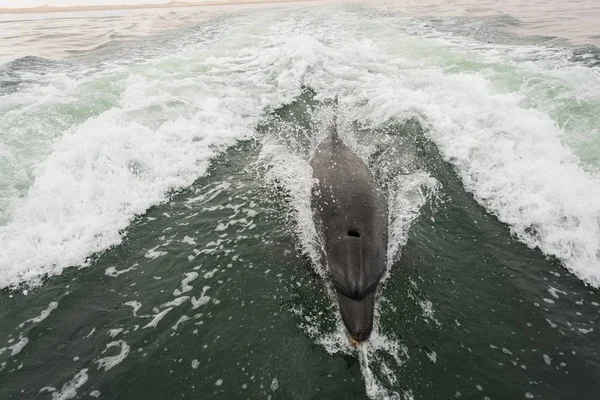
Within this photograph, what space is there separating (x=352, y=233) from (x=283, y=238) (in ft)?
6.21

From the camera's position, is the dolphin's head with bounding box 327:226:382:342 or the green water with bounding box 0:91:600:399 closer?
the green water with bounding box 0:91:600:399

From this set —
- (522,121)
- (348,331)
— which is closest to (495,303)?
(348,331)

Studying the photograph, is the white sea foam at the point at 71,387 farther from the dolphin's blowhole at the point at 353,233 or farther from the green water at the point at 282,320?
the dolphin's blowhole at the point at 353,233

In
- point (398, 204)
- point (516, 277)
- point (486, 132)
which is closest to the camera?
point (516, 277)

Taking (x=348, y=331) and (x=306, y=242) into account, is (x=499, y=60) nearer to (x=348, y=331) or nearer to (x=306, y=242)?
(x=306, y=242)

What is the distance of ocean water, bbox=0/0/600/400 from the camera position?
5.00 m

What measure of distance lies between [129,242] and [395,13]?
38.7 meters

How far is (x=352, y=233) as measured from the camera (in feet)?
19.7

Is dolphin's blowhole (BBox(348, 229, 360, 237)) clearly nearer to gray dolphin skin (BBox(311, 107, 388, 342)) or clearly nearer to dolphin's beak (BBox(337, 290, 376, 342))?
gray dolphin skin (BBox(311, 107, 388, 342))

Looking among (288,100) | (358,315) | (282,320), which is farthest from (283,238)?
(288,100)

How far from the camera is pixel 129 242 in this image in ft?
24.4

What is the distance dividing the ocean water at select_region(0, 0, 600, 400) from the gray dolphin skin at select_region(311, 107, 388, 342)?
1.26 feet

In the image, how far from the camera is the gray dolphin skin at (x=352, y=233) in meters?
5.27

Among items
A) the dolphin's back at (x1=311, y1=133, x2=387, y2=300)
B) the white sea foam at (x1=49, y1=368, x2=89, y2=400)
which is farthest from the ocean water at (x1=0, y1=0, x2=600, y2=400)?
the dolphin's back at (x1=311, y1=133, x2=387, y2=300)
